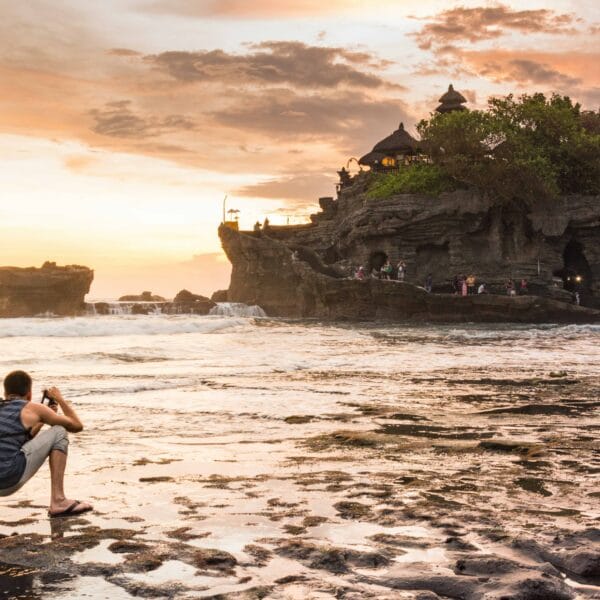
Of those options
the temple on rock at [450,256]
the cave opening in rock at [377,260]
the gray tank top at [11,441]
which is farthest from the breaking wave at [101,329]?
the gray tank top at [11,441]

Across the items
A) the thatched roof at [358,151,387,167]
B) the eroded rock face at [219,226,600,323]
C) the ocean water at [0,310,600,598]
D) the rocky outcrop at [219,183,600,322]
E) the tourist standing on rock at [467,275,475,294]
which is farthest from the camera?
the thatched roof at [358,151,387,167]

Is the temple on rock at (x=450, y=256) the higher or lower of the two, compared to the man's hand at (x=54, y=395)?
higher

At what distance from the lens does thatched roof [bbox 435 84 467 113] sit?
66.6 meters

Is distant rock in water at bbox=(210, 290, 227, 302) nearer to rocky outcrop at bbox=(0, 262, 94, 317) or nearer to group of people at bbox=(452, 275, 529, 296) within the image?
rocky outcrop at bbox=(0, 262, 94, 317)

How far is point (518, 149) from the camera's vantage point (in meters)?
53.0

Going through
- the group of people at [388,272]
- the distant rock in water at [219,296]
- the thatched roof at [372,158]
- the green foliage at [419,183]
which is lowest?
the distant rock in water at [219,296]

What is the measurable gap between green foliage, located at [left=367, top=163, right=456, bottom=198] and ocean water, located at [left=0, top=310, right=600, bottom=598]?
34.1m

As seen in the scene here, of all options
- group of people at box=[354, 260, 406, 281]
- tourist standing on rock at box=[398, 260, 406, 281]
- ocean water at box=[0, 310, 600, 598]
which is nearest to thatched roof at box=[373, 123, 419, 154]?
group of people at box=[354, 260, 406, 281]

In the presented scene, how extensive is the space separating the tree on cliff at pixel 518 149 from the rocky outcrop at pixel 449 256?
1730mm

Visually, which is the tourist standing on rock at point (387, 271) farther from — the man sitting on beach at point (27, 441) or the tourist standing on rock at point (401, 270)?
the man sitting on beach at point (27, 441)

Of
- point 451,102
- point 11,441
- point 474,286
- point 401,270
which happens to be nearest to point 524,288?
point 474,286

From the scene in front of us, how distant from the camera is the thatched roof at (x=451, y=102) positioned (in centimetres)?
6662

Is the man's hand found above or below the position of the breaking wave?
above

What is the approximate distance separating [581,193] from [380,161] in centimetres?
2212
